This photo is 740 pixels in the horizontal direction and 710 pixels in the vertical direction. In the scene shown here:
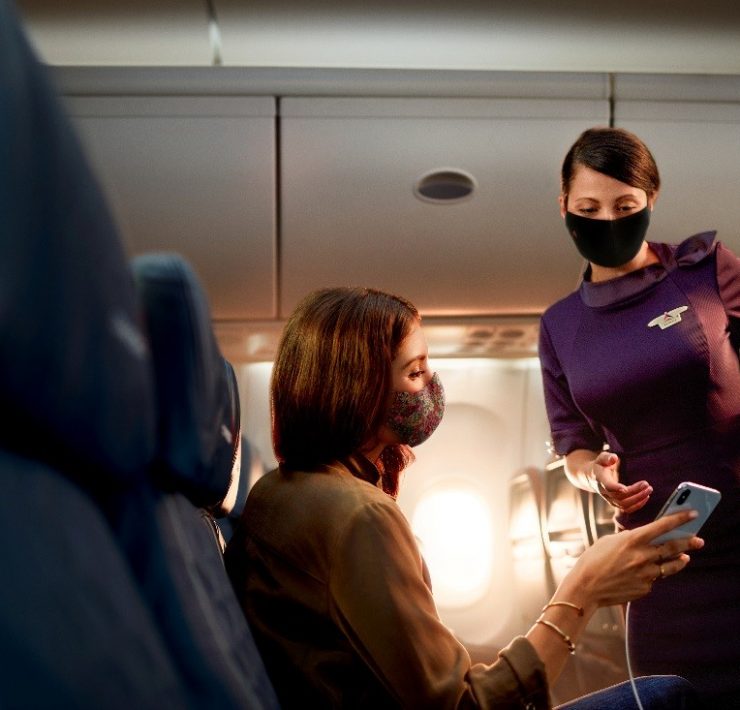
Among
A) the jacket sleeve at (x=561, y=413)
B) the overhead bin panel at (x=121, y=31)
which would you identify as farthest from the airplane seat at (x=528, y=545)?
the overhead bin panel at (x=121, y=31)

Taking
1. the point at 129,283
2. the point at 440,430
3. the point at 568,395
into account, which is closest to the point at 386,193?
the point at 568,395

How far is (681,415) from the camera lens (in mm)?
2355

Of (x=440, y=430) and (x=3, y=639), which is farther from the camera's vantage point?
(x=440, y=430)

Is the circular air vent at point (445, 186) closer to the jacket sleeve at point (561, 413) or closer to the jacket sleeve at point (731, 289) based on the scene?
the jacket sleeve at point (561, 413)

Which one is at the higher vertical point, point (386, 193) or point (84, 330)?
point (386, 193)

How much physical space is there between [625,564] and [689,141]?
2.21 metres

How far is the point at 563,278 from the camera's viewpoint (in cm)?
392

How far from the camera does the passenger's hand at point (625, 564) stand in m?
1.61

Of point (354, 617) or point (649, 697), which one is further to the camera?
point (649, 697)

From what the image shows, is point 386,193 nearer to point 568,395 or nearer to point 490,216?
point 490,216

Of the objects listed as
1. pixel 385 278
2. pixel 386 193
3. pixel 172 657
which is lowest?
pixel 172 657

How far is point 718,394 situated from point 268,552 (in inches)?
52.2

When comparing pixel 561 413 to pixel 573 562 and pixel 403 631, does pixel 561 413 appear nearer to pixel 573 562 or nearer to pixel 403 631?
pixel 403 631

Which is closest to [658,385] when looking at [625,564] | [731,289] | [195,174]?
[731,289]
